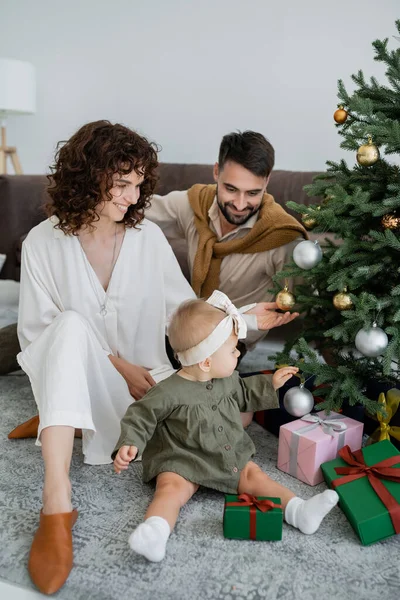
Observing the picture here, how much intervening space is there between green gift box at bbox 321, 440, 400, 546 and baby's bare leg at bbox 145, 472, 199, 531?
382mm

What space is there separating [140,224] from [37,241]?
33 cm

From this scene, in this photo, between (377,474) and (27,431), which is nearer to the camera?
(377,474)

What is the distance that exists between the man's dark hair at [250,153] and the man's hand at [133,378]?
0.82 m

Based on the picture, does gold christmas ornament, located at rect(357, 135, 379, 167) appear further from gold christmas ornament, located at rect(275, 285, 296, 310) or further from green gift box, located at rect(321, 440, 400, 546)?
green gift box, located at rect(321, 440, 400, 546)

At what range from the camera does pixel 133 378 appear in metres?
1.79

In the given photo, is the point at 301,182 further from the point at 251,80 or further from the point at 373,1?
the point at 373,1

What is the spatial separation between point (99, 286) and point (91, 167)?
1.18 ft

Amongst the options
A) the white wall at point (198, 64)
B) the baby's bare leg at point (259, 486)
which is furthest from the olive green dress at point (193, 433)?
the white wall at point (198, 64)

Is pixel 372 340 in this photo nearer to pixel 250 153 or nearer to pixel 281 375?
pixel 281 375

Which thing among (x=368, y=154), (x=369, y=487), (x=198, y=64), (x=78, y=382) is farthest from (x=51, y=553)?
(x=198, y=64)

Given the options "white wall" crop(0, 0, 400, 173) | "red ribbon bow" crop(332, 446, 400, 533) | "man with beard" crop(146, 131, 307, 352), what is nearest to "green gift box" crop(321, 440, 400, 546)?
"red ribbon bow" crop(332, 446, 400, 533)

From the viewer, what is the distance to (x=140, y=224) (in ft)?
6.25

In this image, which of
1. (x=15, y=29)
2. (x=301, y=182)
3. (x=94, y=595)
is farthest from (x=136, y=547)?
(x=15, y=29)

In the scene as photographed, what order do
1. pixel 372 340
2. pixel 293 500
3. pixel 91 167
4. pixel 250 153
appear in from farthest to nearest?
pixel 250 153 < pixel 91 167 < pixel 372 340 < pixel 293 500
